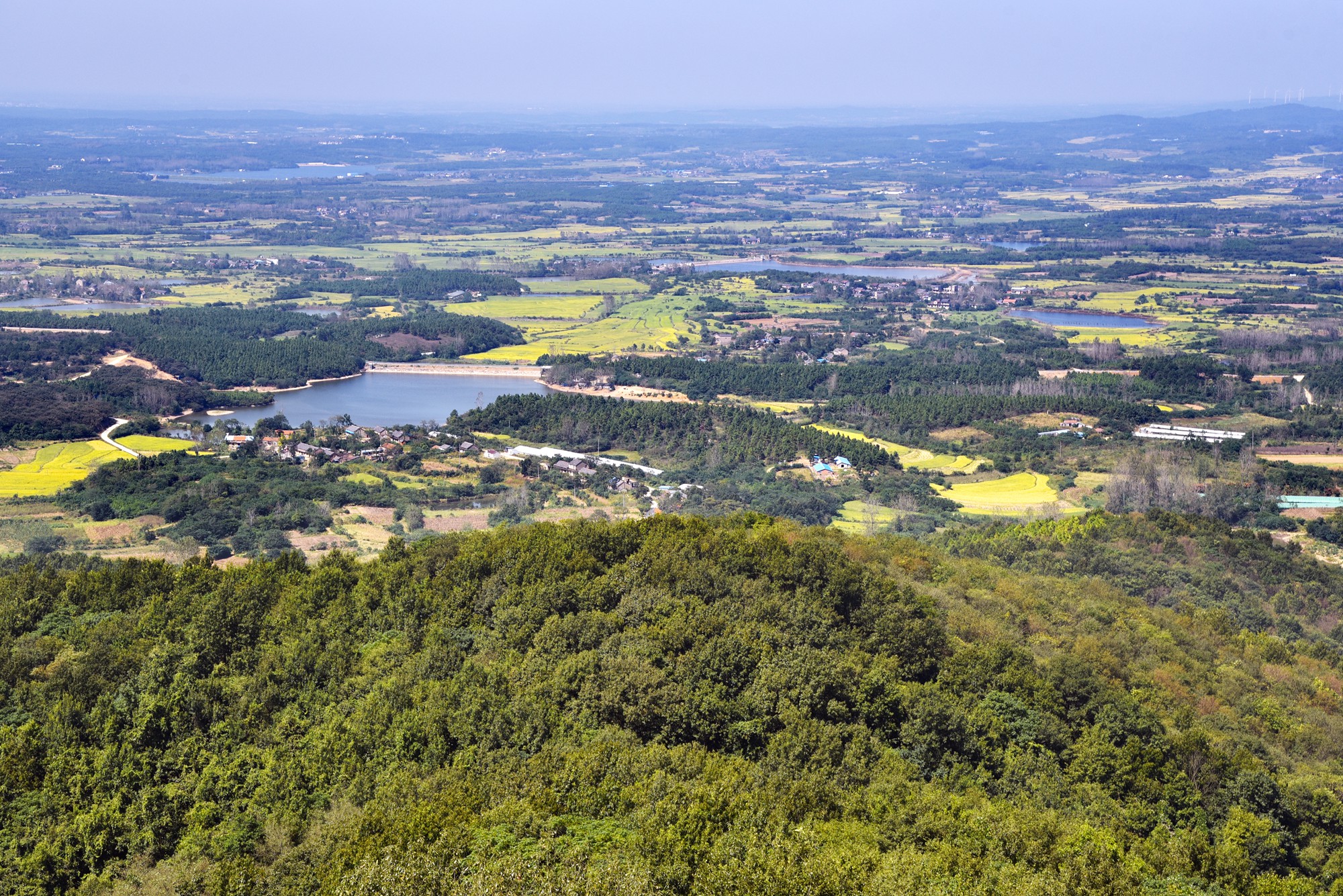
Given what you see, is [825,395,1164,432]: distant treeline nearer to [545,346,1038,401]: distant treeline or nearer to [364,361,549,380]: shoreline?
[545,346,1038,401]: distant treeline

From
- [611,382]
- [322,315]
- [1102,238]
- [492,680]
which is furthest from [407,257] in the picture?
[492,680]

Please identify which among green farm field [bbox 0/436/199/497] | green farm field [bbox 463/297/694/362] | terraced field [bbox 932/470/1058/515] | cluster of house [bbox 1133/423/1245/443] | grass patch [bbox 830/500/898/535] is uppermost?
green farm field [bbox 463/297/694/362]

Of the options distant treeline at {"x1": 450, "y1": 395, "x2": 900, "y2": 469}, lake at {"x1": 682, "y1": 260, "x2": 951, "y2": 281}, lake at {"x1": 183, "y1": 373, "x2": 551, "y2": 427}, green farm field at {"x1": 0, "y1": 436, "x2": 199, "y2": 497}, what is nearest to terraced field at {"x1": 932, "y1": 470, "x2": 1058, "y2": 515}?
distant treeline at {"x1": 450, "y1": 395, "x2": 900, "y2": 469}

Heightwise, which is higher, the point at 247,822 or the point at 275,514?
the point at 247,822

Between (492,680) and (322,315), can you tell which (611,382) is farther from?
(492,680)

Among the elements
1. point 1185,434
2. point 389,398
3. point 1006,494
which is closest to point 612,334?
point 389,398

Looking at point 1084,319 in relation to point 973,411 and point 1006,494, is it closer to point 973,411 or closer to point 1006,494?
point 973,411

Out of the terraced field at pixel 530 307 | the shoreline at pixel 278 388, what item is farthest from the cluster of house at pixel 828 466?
the terraced field at pixel 530 307
